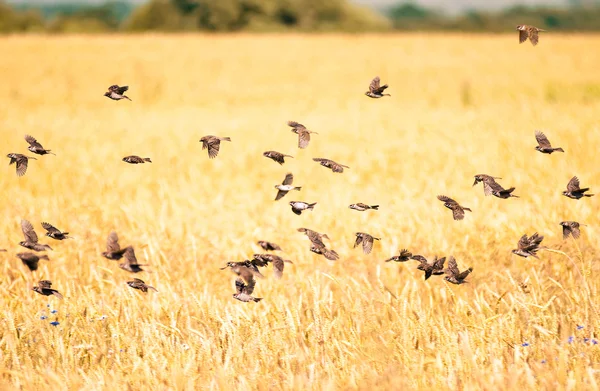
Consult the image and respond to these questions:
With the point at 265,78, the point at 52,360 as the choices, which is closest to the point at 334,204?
the point at 52,360

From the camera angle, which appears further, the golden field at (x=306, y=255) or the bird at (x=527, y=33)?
the bird at (x=527, y=33)

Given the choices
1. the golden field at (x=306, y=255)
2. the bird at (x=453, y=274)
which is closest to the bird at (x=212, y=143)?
the golden field at (x=306, y=255)

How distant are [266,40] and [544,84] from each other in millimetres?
13580

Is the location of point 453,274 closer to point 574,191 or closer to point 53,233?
point 574,191

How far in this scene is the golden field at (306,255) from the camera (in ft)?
9.57

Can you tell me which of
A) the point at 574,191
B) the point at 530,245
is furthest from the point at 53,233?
the point at 574,191

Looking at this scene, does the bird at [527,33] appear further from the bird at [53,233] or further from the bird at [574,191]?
the bird at [53,233]

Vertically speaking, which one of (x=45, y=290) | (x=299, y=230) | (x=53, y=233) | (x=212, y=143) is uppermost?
(x=212, y=143)

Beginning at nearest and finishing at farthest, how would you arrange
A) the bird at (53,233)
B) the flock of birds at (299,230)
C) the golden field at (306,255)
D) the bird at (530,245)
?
the golden field at (306,255)
the flock of birds at (299,230)
the bird at (53,233)
the bird at (530,245)

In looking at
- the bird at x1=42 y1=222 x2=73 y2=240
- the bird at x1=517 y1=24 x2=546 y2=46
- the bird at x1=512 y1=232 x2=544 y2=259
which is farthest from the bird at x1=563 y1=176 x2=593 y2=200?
the bird at x1=42 y1=222 x2=73 y2=240

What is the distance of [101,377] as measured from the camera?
2744 mm

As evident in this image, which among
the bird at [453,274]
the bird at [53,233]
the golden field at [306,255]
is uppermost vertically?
the bird at [453,274]

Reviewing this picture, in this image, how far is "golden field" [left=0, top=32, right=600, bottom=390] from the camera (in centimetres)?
292

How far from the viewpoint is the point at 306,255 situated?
4.51 metres
